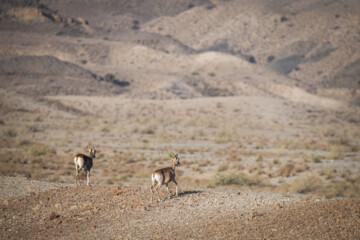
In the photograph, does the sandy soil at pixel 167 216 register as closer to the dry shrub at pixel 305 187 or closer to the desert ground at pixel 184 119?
the desert ground at pixel 184 119

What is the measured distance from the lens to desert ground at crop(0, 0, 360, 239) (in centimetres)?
1183

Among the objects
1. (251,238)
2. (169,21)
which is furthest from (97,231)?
(169,21)

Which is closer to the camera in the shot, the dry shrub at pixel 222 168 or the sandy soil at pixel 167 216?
the sandy soil at pixel 167 216

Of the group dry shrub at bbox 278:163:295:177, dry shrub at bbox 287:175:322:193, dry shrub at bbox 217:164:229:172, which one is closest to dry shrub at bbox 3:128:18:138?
dry shrub at bbox 217:164:229:172

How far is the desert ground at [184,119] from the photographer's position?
11.8m

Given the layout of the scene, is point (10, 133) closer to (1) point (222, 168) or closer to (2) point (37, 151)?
(2) point (37, 151)

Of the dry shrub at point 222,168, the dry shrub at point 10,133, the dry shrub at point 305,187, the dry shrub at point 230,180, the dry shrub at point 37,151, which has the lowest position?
the dry shrub at point 305,187

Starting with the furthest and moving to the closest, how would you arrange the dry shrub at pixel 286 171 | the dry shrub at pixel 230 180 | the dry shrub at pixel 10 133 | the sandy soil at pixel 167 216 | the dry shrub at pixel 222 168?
the dry shrub at pixel 10 133, the dry shrub at pixel 222 168, the dry shrub at pixel 286 171, the dry shrub at pixel 230 180, the sandy soil at pixel 167 216

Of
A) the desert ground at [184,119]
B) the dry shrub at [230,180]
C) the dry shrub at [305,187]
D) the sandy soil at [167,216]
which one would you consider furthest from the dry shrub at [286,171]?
the sandy soil at [167,216]

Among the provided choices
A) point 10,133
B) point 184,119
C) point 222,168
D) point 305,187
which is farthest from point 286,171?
point 184,119

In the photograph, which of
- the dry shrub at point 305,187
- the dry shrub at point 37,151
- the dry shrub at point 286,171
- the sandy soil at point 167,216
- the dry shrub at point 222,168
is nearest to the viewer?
the sandy soil at point 167,216

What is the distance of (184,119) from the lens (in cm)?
6806

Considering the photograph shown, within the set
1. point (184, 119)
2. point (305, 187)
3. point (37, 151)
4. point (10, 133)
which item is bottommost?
point (305, 187)

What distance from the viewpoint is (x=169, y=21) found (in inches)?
6816
